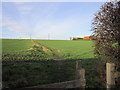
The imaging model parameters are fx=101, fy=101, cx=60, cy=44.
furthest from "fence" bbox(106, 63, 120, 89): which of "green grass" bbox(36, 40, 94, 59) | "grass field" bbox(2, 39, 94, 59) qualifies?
"green grass" bbox(36, 40, 94, 59)

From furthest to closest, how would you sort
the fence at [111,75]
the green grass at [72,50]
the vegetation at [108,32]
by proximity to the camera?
the green grass at [72,50], the vegetation at [108,32], the fence at [111,75]

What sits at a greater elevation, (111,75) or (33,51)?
(33,51)

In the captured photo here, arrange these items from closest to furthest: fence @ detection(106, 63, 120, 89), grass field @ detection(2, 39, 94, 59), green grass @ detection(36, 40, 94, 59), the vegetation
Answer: fence @ detection(106, 63, 120, 89) → the vegetation → grass field @ detection(2, 39, 94, 59) → green grass @ detection(36, 40, 94, 59)

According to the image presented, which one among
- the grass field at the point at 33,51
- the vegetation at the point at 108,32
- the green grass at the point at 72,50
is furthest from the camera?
the green grass at the point at 72,50

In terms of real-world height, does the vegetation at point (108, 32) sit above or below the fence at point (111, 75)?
above

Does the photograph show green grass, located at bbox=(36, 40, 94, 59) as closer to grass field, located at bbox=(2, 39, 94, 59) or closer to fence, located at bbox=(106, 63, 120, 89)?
grass field, located at bbox=(2, 39, 94, 59)

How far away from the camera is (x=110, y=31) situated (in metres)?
2.72

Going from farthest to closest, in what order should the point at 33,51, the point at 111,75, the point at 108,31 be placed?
the point at 33,51, the point at 108,31, the point at 111,75

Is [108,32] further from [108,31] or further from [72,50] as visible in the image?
[72,50]

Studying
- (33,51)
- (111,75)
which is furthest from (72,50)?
(111,75)

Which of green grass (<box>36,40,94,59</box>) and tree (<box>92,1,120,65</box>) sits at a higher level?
tree (<box>92,1,120,65</box>)

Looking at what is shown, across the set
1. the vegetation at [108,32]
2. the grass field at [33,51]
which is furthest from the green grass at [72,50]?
the vegetation at [108,32]

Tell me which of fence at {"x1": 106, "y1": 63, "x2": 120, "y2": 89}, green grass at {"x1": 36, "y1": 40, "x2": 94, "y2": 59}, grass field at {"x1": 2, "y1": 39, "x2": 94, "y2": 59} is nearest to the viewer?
fence at {"x1": 106, "y1": 63, "x2": 120, "y2": 89}

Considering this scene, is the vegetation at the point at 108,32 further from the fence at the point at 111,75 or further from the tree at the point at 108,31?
the fence at the point at 111,75
